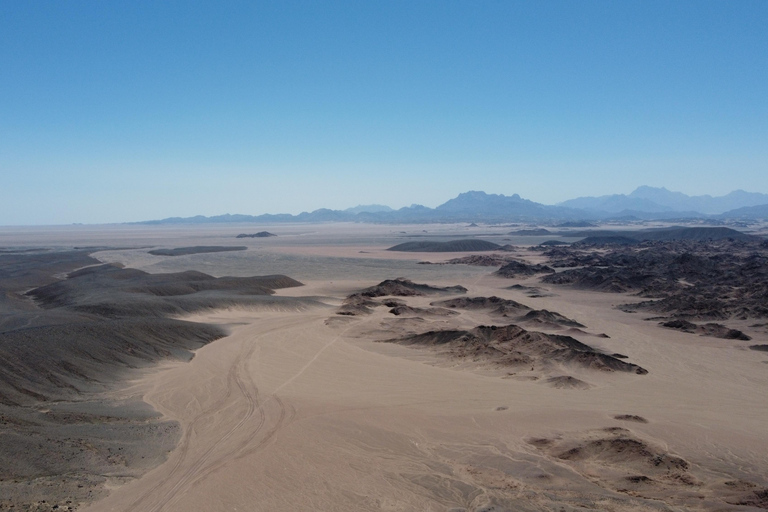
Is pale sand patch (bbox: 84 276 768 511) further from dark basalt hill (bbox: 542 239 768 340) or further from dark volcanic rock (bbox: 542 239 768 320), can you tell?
dark volcanic rock (bbox: 542 239 768 320)

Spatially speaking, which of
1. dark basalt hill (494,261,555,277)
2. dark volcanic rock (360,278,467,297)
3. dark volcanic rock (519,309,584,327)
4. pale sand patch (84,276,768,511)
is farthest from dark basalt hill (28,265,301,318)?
dark basalt hill (494,261,555,277)

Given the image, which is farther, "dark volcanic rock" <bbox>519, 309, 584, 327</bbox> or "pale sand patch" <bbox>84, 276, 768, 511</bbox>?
"dark volcanic rock" <bbox>519, 309, 584, 327</bbox>

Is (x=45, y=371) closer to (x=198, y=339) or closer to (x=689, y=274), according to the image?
(x=198, y=339)

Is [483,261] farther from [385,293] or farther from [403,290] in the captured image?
[385,293]

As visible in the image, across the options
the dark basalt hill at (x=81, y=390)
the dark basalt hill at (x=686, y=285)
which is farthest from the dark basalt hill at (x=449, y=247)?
the dark basalt hill at (x=81, y=390)

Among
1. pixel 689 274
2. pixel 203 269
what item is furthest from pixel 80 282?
pixel 689 274

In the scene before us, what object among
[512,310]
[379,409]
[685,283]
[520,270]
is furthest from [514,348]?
[520,270]
